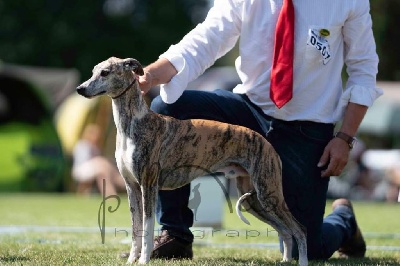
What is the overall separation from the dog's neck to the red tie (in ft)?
2.99

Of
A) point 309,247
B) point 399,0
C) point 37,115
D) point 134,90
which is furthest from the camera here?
point 399,0

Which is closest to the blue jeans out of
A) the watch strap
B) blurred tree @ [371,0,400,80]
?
the watch strap

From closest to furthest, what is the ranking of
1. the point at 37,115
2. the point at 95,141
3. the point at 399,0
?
the point at 95,141
the point at 37,115
the point at 399,0

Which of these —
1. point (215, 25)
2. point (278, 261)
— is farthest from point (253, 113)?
point (278, 261)

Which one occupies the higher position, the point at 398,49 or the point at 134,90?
the point at 398,49

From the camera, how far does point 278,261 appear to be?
4.60 metres

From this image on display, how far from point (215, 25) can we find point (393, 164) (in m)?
13.3

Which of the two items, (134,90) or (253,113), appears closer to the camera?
(134,90)

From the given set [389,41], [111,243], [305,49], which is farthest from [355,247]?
[389,41]

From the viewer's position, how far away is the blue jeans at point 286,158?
4.71m

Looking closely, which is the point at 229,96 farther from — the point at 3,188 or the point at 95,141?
the point at 3,188

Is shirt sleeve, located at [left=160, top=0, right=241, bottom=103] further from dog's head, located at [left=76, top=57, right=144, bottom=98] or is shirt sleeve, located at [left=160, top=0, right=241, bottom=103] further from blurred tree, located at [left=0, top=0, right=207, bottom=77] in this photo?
blurred tree, located at [left=0, top=0, right=207, bottom=77]

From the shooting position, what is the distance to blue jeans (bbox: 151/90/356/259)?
4.71 meters

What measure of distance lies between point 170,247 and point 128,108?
3.42ft
